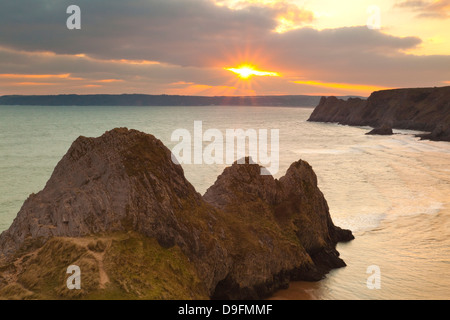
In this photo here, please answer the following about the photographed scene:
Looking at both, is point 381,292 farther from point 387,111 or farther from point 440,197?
point 387,111

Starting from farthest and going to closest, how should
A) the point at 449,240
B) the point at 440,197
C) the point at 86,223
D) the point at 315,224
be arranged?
the point at 440,197 → the point at 449,240 → the point at 315,224 → the point at 86,223

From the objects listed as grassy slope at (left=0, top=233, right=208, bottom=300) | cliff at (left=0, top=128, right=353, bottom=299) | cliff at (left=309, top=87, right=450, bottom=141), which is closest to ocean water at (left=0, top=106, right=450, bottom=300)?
cliff at (left=0, top=128, right=353, bottom=299)

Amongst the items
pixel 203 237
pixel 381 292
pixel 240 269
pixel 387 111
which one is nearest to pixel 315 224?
pixel 381 292

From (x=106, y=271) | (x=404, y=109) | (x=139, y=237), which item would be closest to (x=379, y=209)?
(x=139, y=237)

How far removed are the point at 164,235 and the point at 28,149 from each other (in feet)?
285

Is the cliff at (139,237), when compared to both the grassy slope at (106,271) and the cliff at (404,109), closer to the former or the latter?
the grassy slope at (106,271)

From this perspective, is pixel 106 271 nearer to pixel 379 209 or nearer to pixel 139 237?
pixel 139 237

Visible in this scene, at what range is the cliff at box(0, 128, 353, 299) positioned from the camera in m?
12.5

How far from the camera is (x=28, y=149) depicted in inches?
3593

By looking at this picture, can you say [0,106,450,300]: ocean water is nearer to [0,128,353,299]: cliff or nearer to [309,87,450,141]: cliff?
[0,128,353,299]: cliff

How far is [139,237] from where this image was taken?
46.6 feet

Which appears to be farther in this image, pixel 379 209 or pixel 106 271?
pixel 379 209

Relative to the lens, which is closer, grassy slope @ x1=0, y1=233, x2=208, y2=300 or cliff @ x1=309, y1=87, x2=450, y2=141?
grassy slope @ x1=0, y1=233, x2=208, y2=300

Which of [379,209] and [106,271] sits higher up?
[106,271]
